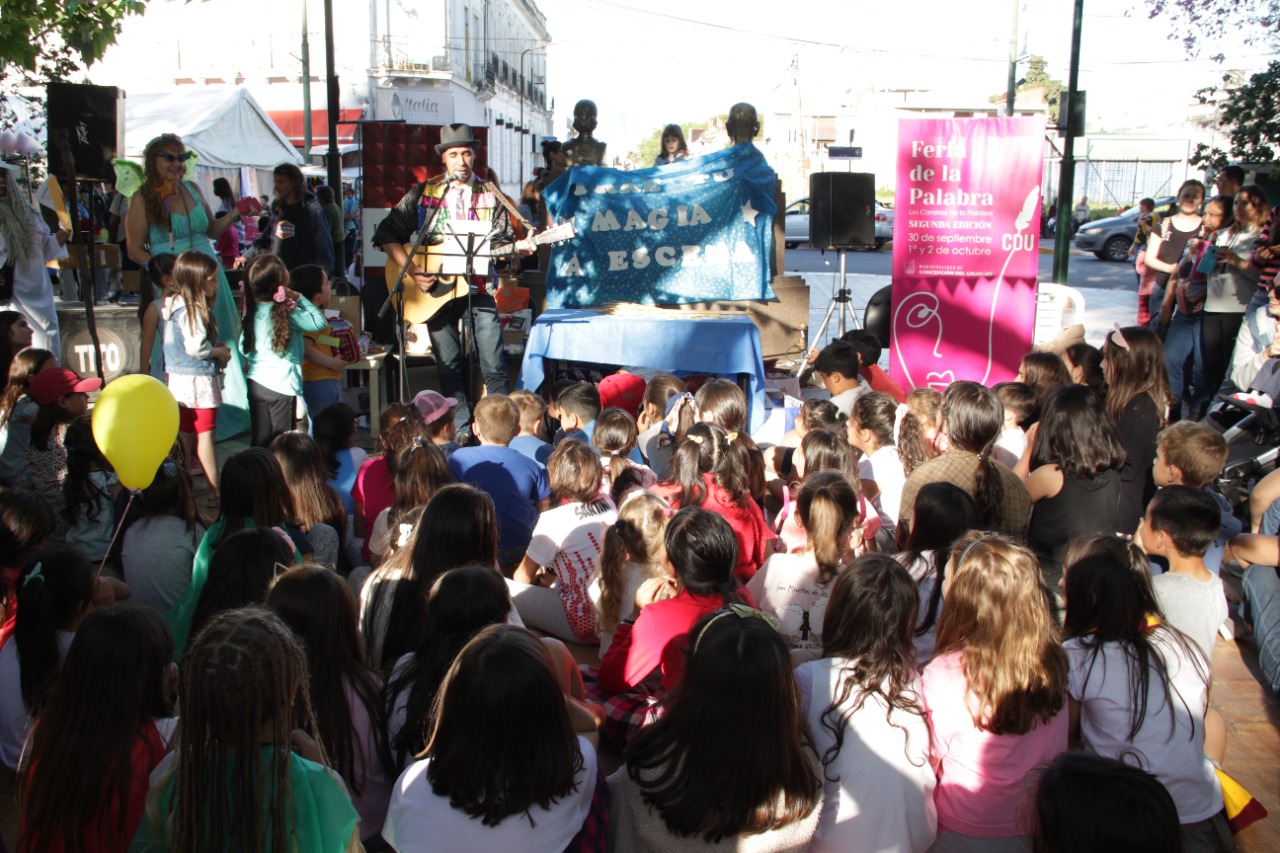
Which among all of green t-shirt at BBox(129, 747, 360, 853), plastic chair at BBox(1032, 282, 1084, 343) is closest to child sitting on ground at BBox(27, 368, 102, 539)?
green t-shirt at BBox(129, 747, 360, 853)

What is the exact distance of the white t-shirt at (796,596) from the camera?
3701mm

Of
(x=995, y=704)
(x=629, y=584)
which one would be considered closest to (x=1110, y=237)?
(x=629, y=584)

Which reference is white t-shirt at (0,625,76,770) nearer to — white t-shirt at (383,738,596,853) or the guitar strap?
white t-shirt at (383,738,596,853)

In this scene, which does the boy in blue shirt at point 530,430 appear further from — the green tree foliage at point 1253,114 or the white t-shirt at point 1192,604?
the green tree foliage at point 1253,114

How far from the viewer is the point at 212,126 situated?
1547 centimetres

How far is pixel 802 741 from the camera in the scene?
2643 millimetres

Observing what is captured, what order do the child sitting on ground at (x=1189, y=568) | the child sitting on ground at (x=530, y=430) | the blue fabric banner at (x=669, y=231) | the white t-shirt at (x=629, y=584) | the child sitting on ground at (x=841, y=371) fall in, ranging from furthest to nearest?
the blue fabric banner at (x=669, y=231), the child sitting on ground at (x=841, y=371), the child sitting on ground at (x=530, y=430), the white t-shirt at (x=629, y=584), the child sitting on ground at (x=1189, y=568)

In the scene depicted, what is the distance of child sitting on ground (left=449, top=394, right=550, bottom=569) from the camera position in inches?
185

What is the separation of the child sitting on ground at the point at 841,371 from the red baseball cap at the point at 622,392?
1.10m

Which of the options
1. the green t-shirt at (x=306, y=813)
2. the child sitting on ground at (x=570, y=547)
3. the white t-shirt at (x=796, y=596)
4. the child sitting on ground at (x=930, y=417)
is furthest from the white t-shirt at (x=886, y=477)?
the green t-shirt at (x=306, y=813)

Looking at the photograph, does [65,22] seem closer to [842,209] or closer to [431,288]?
[431,288]

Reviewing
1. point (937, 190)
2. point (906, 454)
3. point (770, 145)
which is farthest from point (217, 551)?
point (770, 145)

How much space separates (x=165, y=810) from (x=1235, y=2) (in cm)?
1268

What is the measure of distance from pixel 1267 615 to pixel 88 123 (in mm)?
8297
